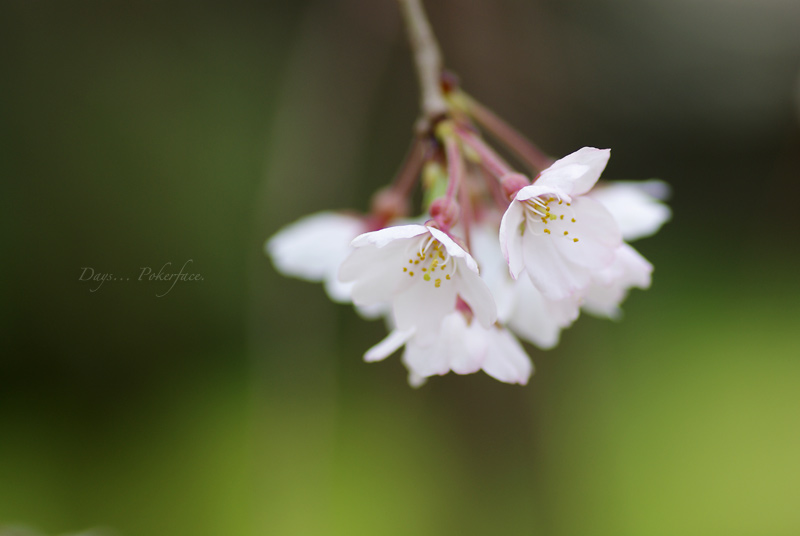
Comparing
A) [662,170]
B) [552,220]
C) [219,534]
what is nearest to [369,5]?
[552,220]

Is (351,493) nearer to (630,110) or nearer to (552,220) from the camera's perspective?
(552,220)

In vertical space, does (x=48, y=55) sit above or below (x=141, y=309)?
above

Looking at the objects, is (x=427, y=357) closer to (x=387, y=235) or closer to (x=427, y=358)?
(x=427, y=358)

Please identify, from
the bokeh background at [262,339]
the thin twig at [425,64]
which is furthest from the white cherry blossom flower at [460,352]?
the bokeh background at [262,339]

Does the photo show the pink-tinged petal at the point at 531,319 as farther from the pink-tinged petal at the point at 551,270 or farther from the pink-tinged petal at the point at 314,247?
the pink-tinged petal at the point at 314,247

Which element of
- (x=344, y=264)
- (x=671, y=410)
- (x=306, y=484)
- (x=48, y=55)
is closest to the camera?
(x=344, y=264)

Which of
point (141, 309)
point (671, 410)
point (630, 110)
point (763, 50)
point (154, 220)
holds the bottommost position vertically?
point (671, 410)

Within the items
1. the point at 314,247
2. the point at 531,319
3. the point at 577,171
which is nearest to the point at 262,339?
the point at 314,247
